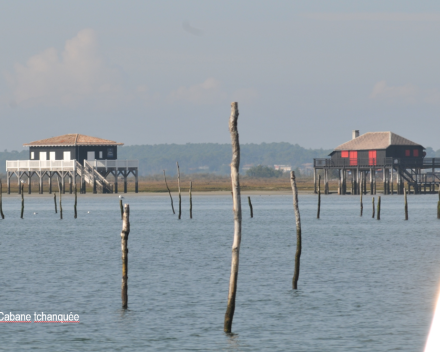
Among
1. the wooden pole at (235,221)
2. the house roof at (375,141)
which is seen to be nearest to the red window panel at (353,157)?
the house roof at (375,141)

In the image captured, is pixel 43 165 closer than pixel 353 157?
No

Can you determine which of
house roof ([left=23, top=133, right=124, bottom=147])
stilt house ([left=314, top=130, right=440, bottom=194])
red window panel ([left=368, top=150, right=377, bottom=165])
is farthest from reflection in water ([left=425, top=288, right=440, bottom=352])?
house roof ([left=23, top=133, right=124, bottom=147])

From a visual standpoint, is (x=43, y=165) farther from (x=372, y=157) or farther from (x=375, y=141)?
(x=375, y=141)

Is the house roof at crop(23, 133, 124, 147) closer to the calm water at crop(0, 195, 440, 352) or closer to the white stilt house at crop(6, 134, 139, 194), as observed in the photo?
the white stilt house at crop(6, 134, 139, 194)

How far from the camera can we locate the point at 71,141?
11481 centimetres

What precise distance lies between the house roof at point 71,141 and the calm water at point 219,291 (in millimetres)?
56671

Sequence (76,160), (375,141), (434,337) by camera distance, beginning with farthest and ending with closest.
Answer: (375,141), (76,160), (434,337)

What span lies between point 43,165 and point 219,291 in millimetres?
88924

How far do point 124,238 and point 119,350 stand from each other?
5097 mm

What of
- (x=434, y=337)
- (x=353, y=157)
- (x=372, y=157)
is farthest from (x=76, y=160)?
(x=434, y=337)

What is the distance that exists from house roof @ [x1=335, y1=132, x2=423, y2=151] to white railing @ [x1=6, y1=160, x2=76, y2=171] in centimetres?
3649

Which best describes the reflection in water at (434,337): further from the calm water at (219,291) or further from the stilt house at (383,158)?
the stilt house at (383,158)

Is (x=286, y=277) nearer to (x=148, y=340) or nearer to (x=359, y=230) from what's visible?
(x=148, y=340)

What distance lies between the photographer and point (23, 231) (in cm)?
6309
